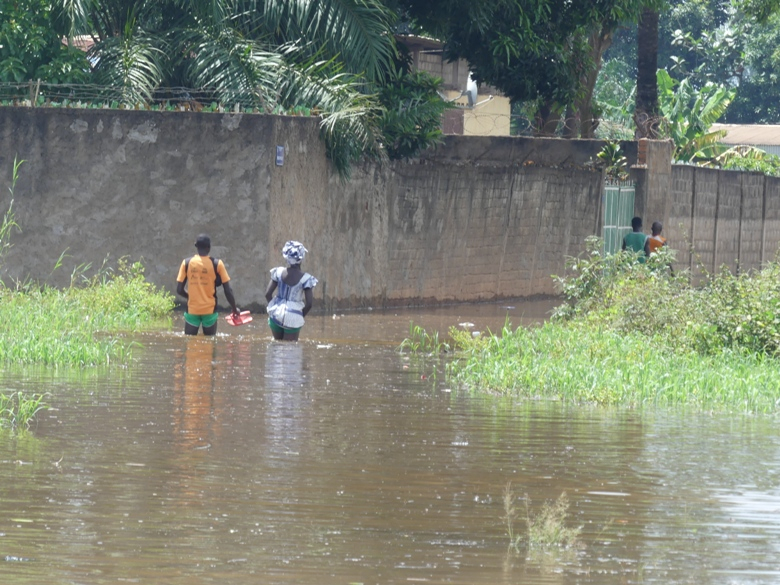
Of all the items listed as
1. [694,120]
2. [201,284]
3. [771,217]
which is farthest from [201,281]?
[694,120]

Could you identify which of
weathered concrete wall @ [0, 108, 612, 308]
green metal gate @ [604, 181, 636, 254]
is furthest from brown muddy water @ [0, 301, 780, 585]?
green metal gate @ [604, 181, 636, 254]

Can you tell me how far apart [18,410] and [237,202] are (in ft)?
28.3

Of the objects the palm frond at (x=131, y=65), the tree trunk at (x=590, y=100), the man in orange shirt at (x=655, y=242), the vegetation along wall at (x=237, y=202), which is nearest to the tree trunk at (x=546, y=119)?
the tree trunk at (x=590, y=100)

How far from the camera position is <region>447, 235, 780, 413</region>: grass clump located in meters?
10.5

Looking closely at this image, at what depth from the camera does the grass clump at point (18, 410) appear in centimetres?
846

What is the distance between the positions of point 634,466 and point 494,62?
48.8ft

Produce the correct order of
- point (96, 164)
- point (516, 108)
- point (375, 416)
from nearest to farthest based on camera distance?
point (375, 416) < point (96, 164) < point (516, 108)

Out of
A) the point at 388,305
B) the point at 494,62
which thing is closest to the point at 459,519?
the point at 388,305

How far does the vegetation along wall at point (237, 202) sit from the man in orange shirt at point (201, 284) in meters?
3.22

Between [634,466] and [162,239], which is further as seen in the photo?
[162,239]

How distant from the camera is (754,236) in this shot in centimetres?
2936

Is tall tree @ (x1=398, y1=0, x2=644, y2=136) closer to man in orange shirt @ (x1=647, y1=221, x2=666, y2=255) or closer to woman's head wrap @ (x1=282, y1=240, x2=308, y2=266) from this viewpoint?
man in orange shirt @ (x1=647, y1=221, x2=666, y2=255)

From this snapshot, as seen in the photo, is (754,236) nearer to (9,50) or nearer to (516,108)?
(516,108)

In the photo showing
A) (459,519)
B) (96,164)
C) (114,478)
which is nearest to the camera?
(459,519)
